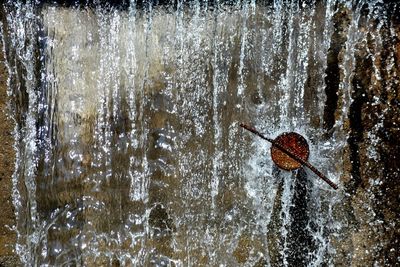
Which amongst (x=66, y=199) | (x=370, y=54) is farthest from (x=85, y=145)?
(x=370, y=54)

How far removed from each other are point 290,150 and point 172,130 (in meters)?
0.77

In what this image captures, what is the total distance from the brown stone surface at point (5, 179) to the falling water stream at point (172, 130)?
2.0 inches

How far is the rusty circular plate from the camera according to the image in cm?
323

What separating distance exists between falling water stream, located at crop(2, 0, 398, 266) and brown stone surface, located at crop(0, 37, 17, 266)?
5 cm

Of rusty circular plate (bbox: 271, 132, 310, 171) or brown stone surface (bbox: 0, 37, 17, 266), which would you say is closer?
rusty circular plate (bbox: 271, 132, 310, 171)

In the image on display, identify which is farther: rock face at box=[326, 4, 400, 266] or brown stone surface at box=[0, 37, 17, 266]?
brown stone surface at box=[0, 37, 17, 266]

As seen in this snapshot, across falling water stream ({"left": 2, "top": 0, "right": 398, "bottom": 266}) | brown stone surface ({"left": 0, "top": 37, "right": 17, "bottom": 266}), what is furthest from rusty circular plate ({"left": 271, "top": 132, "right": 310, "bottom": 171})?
brown stone surface ({"left": 0, "top": 37, "right": 17, "bottom": 266})

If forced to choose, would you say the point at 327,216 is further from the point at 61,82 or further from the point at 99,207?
the point at 61,82

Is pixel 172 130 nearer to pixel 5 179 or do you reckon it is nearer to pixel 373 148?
pixel 5 179

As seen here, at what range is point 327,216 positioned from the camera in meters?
3.46

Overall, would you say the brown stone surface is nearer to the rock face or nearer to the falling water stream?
the falling water stream

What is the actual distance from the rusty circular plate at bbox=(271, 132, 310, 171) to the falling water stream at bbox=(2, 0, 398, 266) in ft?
0.66

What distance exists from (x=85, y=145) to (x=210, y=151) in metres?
0.81

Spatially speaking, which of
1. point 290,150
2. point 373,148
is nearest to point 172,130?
point 290,150
